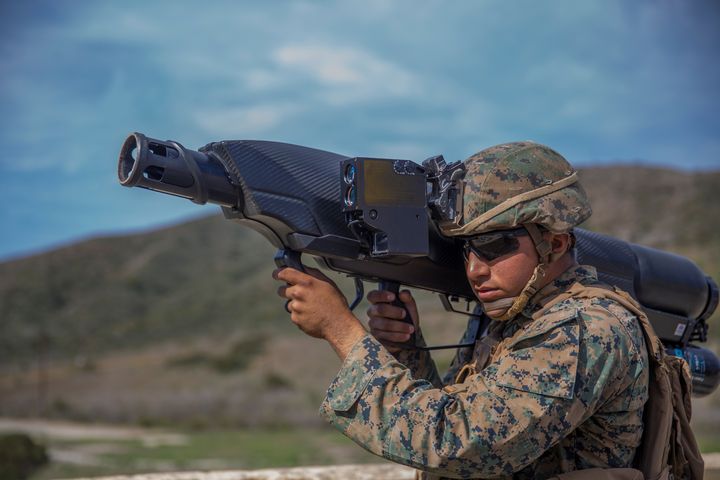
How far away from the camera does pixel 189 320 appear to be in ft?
186

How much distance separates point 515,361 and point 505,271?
42cm

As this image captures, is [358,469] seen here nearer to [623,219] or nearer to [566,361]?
[566,361]

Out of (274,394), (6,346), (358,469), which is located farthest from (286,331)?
(358,469)

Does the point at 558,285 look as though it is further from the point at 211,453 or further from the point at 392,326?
the point at 211,453

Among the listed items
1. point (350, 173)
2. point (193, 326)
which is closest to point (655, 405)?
point (350, 173)

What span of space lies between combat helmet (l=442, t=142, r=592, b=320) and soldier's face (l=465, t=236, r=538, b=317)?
3 cm

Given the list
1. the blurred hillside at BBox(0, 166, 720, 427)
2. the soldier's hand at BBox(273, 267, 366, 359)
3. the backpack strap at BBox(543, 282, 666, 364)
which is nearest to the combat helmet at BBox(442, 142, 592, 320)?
the backpack strap at BBox(543, 282, 666, 364)

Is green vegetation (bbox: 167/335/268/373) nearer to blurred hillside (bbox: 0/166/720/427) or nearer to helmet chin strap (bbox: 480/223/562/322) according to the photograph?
blurred hillside (bbox: 0/166/720/427)

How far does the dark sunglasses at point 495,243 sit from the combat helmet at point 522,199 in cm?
2

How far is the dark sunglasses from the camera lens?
304cm

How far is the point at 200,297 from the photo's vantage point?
63.2 meters

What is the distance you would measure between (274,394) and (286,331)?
15.1 meters

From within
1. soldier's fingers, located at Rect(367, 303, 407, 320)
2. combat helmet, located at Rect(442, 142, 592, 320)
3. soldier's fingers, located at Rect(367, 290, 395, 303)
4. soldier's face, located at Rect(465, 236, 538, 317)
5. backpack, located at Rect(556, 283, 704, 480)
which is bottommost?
backpack, located at Rect(556, 283, 704, 480)

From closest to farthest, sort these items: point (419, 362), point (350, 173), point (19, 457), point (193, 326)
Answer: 1. point (350, 173)
2. point (419, 362)
3. point (19, 457)
4. point (193, 326)
